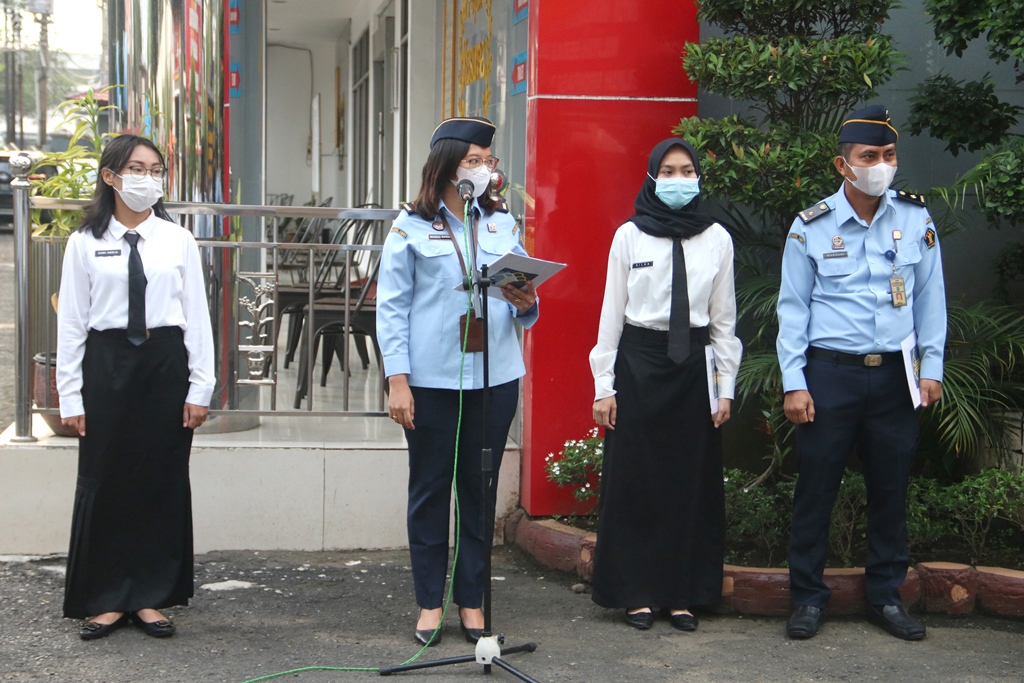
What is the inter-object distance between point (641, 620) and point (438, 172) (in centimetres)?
187

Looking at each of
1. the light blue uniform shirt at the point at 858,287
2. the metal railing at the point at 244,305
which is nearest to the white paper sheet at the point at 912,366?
the light blue uniform shirt at the point at 858,287

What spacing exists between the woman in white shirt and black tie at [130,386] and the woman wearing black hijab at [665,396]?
1.56 m

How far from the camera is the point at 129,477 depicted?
445 centimetres

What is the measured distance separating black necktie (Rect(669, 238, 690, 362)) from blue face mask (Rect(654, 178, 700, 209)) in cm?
19

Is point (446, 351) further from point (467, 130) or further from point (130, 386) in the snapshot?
point (130, 386)

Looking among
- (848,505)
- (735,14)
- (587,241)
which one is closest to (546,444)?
(587,241)

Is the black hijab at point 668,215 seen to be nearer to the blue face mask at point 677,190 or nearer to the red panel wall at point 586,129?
the blue face mask at point 677,190

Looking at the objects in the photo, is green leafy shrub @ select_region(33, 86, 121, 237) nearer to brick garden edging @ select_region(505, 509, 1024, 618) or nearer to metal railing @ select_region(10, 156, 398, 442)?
metal railing @ select_region(10, 156, 398, 442)

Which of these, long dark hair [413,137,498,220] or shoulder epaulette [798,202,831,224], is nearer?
long dark hair [413,137,498,220]

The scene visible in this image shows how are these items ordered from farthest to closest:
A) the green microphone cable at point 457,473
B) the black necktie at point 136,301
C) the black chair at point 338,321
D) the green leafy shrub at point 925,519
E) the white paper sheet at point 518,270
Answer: the black chair at point 338,321, the green leafy shrub at point 925,519, the black necktie at point 136,301, the green microphone cable at point 457,473, the white paper sheet at point 518,270

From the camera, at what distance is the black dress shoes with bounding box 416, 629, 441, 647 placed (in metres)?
4.42

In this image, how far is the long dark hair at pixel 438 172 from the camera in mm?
4230

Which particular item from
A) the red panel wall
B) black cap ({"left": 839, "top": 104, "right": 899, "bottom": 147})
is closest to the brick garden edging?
the red panel wall

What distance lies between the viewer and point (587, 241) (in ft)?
18.1
